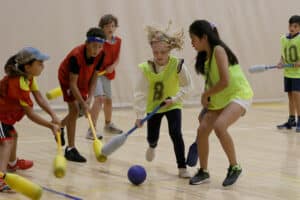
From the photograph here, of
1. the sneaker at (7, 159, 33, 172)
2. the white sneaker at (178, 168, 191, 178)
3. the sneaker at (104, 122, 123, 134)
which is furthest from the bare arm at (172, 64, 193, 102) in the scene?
the sneaker at (104, 122, 123, 134)

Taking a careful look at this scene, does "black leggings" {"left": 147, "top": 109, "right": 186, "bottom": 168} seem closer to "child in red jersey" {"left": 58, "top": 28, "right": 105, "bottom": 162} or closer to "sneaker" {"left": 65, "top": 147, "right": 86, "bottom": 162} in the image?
"child in red jersey" {"left": 58, "top": 28, "right": 105, "bottom": 162}

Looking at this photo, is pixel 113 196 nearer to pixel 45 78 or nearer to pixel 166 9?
pixel 45 78

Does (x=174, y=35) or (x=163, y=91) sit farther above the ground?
(x=174, y=35)

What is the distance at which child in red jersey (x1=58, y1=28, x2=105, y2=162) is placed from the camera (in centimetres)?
435

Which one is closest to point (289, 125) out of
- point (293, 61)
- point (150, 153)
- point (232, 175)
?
point (293, 61)

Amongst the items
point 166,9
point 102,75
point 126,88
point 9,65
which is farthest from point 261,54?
point 9,65

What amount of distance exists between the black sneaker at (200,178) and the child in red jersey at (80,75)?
1.00 metres

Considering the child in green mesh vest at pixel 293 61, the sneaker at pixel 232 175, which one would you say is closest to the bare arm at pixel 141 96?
the sneaker at pixel 232 175

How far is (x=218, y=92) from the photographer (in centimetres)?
370

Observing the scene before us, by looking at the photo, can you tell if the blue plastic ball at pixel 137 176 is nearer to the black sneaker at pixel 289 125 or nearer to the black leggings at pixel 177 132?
the black leggings at pixel 177 132

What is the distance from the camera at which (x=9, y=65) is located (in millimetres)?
3760

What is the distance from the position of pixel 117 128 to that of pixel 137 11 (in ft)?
9.52

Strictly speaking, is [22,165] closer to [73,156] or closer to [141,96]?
[73,156]

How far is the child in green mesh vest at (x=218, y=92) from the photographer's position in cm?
370
